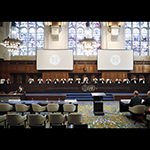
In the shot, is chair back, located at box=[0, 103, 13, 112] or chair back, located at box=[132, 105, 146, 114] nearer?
chair back, located at box=[132, 105, 146, 114]

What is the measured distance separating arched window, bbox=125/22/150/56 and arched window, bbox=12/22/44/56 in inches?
366

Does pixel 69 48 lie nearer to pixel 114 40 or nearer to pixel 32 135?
pixel 114 40

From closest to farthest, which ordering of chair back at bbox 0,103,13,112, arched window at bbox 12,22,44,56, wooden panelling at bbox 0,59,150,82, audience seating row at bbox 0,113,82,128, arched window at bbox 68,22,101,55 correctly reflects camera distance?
audience seating row at bbox 0,113,82,128
chair back at bbox 0,103,13,112
wooden panelling at bbox 0,59,150,82
arched window at bbox 12,22,44,56
arched window at bbox 68,22,101,55

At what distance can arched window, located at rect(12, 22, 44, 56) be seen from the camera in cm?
1357

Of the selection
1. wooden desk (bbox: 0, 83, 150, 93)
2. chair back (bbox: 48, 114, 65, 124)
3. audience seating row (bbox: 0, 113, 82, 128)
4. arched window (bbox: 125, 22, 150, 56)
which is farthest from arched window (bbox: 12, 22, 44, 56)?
chair back (bbox: 48, 114, 65, 124)

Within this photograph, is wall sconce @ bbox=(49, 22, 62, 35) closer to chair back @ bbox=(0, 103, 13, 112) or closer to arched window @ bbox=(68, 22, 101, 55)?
arched window @ bbox=(68, 22, 101, 55)

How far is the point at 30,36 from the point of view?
1369 cm

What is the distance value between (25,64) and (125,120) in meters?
11.0

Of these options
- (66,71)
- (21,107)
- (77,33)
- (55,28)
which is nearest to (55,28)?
(55,28)

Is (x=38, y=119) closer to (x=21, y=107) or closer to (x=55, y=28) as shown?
(x=21, y=107)

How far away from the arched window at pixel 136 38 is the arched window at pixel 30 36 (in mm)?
9305

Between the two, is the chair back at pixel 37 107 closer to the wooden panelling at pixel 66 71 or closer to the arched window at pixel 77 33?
the wooden panelling at pixel 66 71
